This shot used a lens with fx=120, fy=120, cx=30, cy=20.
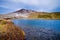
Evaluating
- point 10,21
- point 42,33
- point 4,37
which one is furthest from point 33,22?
point 4,37

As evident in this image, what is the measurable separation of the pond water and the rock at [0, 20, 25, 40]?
11cm

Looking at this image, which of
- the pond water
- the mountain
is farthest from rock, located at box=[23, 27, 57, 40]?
the mountain

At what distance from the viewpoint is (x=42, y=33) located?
237cm

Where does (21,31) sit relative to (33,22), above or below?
below

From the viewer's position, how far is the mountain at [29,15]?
2.38m

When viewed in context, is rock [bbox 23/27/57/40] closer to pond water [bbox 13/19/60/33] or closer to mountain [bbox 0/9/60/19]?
pond water [bbox 13/19/60/33]

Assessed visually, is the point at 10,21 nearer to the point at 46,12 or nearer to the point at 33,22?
the point at 33,22

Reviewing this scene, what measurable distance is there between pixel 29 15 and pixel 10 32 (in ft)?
1.65

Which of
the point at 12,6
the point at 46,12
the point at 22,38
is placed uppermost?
the point at 12,6

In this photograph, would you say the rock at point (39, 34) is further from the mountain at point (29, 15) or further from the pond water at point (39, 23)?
the mountain at point (29, 15)

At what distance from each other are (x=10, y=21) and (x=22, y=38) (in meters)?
0.41

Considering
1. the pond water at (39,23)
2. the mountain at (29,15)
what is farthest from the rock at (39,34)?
the mountain at (29,15)

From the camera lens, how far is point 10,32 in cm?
236

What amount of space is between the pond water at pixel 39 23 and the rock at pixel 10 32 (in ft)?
0.35
